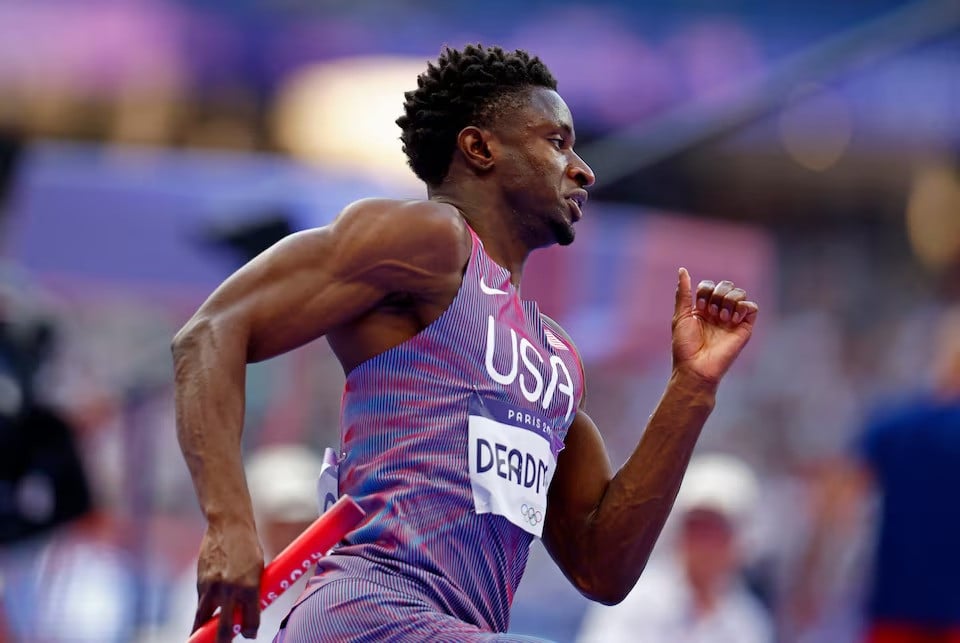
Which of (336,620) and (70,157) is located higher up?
(70,157)

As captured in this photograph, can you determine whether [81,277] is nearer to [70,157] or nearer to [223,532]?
[70,157]

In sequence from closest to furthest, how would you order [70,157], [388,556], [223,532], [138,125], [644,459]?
[223,532], [388,556], [644,459], [70,157], [138,125]

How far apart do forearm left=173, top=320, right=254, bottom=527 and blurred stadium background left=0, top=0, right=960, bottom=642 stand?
3718 millimetres

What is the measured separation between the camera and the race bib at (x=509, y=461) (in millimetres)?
2919

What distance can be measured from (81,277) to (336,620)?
6471 mm

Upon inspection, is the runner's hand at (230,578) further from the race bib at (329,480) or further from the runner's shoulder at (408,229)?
the runner's shoulder at (408,229)

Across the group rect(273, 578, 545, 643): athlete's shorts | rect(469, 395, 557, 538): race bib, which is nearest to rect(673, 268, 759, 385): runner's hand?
rect(469, 395, 557, 538): race bib

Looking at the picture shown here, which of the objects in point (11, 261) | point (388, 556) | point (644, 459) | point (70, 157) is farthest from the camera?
point (70, 157)

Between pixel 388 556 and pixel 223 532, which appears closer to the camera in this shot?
pixel 223 532

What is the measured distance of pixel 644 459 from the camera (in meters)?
3.32

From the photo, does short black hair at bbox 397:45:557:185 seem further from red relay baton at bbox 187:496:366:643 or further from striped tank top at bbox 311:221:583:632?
red relay baton at bbox 187:496:366:643

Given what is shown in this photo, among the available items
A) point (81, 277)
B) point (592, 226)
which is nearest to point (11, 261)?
point (81, 277)

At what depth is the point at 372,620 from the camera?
273 centimetres

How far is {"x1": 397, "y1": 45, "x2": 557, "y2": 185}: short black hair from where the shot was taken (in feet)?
11.0
